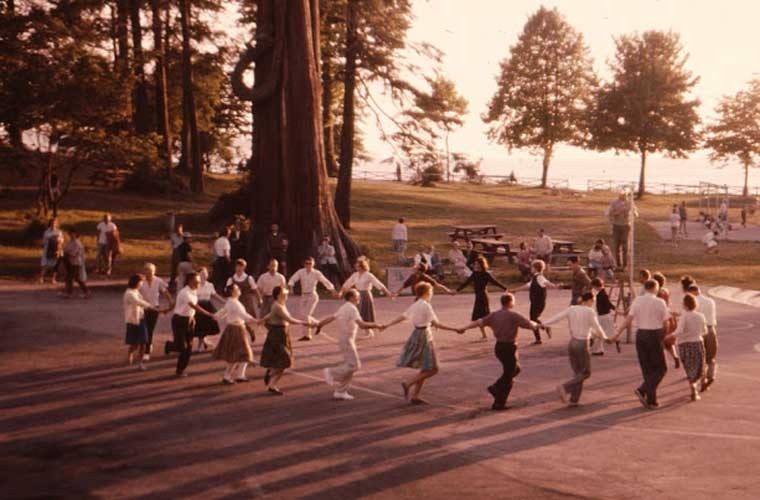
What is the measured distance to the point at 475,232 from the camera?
41.3 meters

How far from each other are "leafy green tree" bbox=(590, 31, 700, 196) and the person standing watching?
3307 cm

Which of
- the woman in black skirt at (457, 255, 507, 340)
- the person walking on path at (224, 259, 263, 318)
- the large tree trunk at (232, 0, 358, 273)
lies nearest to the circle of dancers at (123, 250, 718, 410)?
the person walking on path at (224, 259, 263, 318)

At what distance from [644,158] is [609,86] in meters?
6.15

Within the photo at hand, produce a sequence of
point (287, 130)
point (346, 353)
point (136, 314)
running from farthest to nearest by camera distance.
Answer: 1. point (287, 130)
2. point (136, 314)
3. point (346, 353)

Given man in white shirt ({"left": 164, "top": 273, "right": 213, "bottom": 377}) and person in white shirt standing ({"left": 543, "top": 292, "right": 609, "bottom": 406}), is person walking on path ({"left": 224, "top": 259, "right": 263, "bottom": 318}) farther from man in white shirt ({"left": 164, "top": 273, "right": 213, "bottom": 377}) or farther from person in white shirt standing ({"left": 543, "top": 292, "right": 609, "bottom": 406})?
person in white shirt standing ({"left": 543, "top": 292, "right": 609, "bottom": 406})

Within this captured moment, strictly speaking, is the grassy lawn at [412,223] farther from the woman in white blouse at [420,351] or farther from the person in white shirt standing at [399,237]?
the woman in white blouse at [420,351]

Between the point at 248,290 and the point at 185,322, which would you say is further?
the point at 248,290

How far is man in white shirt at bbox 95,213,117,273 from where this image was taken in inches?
1134

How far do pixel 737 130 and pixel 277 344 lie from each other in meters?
61.4

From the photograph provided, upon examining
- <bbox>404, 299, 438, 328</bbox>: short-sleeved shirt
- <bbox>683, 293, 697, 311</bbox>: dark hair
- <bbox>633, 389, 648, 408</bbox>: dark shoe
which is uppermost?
<bbox>683, 293, 697, 311</bbox>: dark hair

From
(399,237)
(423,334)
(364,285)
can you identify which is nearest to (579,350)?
(423,334)

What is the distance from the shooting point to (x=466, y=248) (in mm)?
36250

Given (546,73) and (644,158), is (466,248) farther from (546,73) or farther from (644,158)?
(546,73)

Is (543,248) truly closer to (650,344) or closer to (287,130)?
(287,130)
